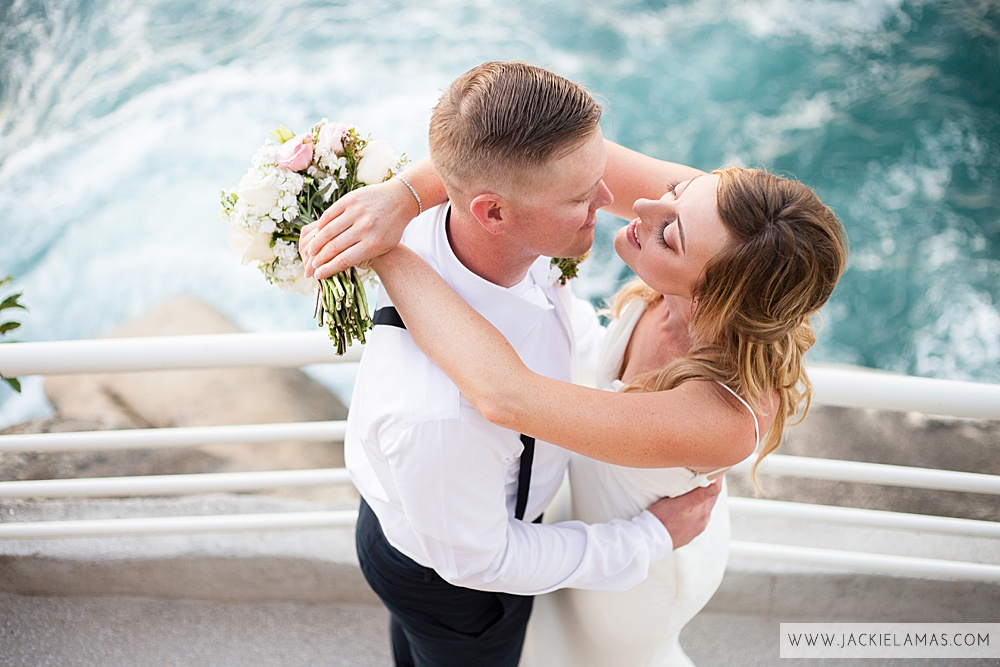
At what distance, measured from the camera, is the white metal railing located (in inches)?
67.8

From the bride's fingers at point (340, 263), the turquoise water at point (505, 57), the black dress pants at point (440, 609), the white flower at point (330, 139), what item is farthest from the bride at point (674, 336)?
the turquoise water at point (505, 57)

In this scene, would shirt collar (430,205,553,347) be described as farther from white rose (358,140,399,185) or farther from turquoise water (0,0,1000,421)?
turquoise water (0,0,1000,421)

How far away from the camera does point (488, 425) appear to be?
1421 millimetres

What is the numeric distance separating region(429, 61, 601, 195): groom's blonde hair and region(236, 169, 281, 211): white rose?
0.34 m

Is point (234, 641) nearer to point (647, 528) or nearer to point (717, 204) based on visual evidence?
point (647, 528)

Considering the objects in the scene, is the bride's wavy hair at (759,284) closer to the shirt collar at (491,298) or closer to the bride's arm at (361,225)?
the shirt collar at (491,298)

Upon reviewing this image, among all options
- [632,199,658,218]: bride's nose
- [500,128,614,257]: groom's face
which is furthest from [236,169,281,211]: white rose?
[632,199,658,218]: bride's nose

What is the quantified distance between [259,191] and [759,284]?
928 mm

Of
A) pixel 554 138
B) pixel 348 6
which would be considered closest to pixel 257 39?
pixel 348 6

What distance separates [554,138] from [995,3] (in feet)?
36.1

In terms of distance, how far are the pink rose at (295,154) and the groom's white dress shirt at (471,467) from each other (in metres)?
0.27

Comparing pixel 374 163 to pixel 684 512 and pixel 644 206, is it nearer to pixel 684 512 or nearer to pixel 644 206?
pixel 644 206

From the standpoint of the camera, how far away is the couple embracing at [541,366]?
54.2 inches

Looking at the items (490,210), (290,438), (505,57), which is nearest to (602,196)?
(490,210)
